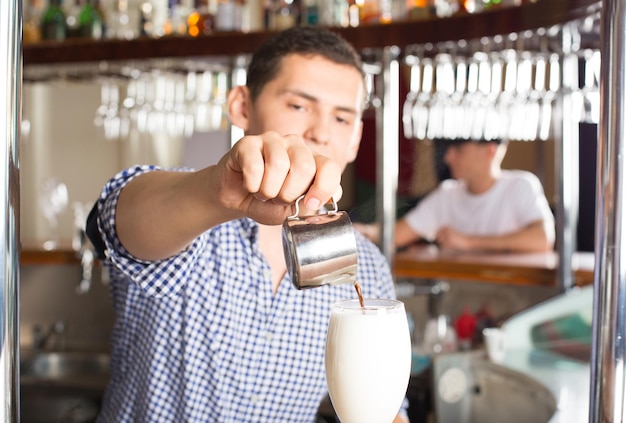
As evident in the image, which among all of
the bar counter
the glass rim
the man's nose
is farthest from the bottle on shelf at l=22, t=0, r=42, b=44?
the glass rim

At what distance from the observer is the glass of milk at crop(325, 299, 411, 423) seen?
1.03m

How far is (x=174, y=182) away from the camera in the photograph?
128 centimetres

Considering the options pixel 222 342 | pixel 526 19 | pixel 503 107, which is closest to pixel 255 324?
pixel 222 342

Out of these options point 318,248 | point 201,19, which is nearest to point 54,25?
point 201,19

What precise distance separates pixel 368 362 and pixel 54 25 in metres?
4.54

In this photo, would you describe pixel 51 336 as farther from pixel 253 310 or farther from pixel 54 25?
pixel 253 310

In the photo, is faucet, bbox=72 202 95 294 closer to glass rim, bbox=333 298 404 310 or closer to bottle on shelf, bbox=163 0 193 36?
bottle on shelf, bbox=163 0 193 36

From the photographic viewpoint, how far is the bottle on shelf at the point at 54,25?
16.5 ft

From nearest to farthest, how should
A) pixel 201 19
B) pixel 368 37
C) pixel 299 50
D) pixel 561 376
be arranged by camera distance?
pixel 299 50 < pixel 561 376 < pixel 368 37 < pixel 201 19

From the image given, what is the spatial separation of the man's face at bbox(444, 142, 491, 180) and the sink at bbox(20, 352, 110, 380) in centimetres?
282

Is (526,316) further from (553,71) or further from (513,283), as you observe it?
(553,71)

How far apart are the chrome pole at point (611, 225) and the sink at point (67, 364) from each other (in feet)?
11.8

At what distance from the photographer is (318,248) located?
872 mm

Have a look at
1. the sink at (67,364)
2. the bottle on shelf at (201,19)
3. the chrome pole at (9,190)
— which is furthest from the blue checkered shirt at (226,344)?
the bottle on shelf at (201,19)
